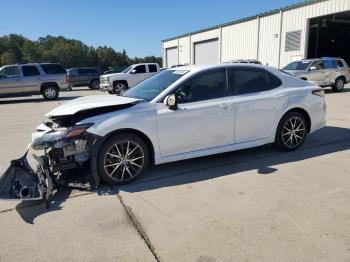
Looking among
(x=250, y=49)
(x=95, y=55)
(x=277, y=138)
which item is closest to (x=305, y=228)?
(x=277, y=138)

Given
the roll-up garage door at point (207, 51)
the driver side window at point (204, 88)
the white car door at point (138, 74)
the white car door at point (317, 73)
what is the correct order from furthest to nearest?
the roll-up garage door at point (207, 51) → the white car door at point (138, 74) → the white car door at point (317, 73) → the driver side window at point (204, 88)

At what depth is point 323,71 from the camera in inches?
697

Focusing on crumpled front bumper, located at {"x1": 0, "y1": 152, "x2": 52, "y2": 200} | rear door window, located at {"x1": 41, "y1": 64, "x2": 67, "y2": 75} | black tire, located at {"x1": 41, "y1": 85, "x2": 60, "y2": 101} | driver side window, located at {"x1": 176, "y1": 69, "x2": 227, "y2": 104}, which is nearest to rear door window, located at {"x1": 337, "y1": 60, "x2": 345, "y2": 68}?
rear door window, located at {"x1": 41, "y1": 64, "x2": 67, "y2": 75}

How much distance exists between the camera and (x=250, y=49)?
2817cm

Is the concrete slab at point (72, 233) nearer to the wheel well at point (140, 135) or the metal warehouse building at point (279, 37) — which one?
the wheel well at point (140, 135)

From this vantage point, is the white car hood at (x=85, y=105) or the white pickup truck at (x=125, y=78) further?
the white pickup truck at (x=125, y=78)

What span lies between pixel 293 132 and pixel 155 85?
103 inches

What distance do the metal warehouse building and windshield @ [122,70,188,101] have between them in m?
18.9

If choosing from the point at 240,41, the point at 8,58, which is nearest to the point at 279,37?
the point at 240,41

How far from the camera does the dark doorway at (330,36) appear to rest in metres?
26.5

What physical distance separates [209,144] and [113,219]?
2.04 meters

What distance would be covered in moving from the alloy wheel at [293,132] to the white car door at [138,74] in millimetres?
15520

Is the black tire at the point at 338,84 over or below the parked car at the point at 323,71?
below

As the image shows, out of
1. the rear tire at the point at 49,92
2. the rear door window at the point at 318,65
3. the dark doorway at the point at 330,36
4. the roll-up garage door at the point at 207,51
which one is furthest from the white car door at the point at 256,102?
the roll-up garage door at the point at 207,51
